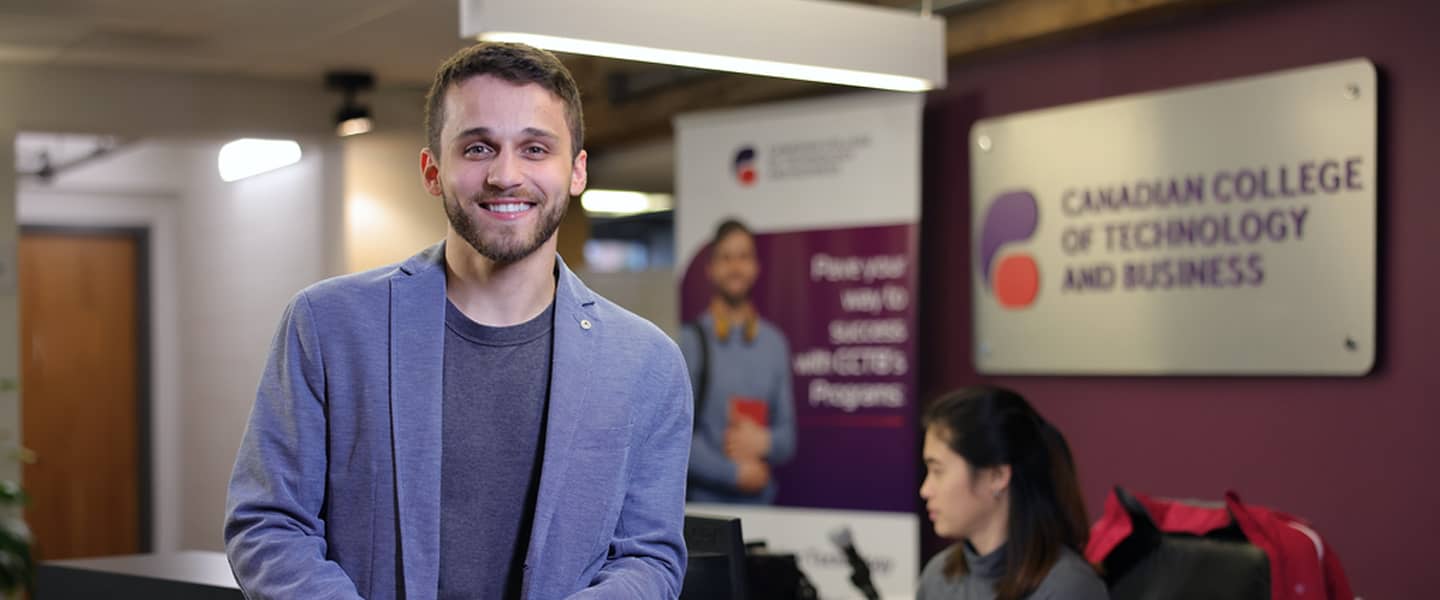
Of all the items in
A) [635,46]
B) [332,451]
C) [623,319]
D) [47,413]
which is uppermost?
[635,46]

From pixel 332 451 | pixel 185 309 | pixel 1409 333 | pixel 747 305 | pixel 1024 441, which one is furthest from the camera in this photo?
pixel 185 309

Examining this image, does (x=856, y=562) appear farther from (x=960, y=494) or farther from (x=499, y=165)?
(x=499, y=165)

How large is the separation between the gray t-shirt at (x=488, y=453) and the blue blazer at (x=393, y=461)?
0.03m

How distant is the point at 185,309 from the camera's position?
938cm

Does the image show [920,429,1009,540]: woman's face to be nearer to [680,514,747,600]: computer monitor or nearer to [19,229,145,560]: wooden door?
[680,514,747,600]: computer monitor

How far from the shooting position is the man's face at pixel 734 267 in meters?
5.79

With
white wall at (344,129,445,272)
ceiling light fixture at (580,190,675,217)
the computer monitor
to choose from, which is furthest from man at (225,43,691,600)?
ceiling light fixture at (580,190,675,217)

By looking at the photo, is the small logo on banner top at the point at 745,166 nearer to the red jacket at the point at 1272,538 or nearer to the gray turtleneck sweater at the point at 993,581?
the gray turtleneck sweater at the point at 993,581

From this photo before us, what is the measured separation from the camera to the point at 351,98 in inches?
265

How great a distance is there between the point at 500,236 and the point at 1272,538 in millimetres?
1774

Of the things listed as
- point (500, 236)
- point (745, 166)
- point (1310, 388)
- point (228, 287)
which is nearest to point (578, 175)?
point (500, 236)

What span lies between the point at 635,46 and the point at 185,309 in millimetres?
6938

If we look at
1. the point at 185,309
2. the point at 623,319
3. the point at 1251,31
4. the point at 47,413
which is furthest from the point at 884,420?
the point at 47,413

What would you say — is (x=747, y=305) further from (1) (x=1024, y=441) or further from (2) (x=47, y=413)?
(2) (x=47, y=413)
